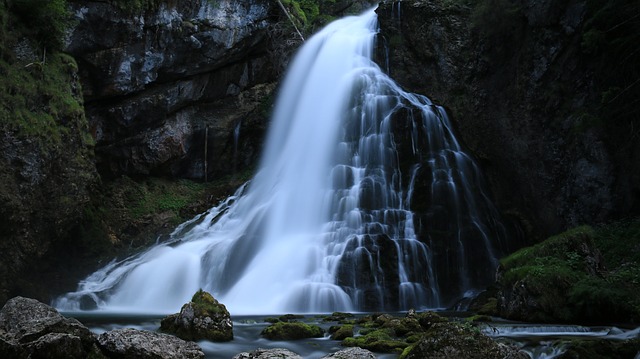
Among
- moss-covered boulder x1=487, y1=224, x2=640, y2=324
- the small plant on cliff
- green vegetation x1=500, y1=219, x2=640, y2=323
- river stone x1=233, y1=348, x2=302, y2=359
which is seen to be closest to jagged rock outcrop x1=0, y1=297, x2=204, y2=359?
river stone x1=233, y1=348, x2=302, y2=359

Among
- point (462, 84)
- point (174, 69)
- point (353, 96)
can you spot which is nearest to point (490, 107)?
point (462, 84)

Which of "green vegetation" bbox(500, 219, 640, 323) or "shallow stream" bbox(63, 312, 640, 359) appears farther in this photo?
"green vegetation" bbox(500, 219, 640, 323)

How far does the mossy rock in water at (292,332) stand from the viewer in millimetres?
9805

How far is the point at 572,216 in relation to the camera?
1700 centimetres

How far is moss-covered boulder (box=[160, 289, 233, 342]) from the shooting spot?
9250 mm

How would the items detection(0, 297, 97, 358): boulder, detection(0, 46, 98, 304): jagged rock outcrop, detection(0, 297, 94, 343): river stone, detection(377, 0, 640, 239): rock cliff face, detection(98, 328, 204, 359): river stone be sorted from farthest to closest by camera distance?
1. detection(377, 0, 640, 239): rock cliff face
2. detection(0, 46, 98, 304): jagged rock outcrop
3. detection(98, 328, 204, 359): river stone
4. detection(0, 297, 94, 343): river stone
5. detection(0, 297, 97, 358): boulder

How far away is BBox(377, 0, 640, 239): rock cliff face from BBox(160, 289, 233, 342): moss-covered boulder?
1188 centimetres

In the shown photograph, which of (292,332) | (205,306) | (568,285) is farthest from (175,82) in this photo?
(568,285)

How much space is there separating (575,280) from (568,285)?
0.59ft

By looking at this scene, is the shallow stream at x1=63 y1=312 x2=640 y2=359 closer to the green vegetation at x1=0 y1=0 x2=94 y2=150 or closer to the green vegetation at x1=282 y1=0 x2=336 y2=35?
the green vegetation at x1=0 y1=0 x2=94 y2=150

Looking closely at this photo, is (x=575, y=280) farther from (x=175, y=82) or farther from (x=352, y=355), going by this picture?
(x=175, y=82)

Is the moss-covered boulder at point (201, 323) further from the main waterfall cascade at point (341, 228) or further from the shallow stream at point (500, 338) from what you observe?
the main waterfall cascade at point (341, 228)

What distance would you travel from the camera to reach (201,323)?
9.34m

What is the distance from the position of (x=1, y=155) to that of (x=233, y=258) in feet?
24.7
